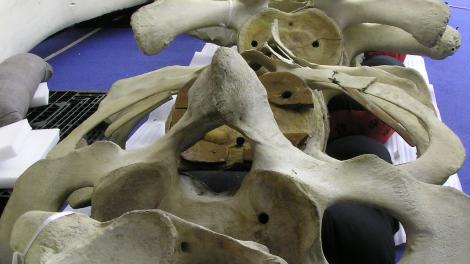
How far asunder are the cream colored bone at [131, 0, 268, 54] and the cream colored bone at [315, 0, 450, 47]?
0.75ft

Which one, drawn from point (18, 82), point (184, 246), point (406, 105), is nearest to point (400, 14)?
point (406, 105)

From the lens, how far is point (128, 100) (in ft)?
4.12

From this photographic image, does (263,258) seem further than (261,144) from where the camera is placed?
No

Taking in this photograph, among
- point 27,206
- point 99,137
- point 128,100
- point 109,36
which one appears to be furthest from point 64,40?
point 27,206

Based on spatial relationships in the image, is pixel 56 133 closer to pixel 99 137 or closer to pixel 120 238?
pixel 99 137

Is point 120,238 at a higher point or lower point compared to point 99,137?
higher

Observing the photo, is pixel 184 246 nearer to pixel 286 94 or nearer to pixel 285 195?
pixel 285 195

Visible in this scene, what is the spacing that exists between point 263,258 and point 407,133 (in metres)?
0.70

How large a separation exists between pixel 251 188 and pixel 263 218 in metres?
0.05

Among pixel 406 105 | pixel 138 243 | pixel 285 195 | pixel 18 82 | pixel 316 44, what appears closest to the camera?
pixel 138 243

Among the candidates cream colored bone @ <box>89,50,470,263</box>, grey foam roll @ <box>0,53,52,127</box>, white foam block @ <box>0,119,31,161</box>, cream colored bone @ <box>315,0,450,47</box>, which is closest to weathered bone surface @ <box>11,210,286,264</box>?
cream colored bone @ <box>89,50,470,263</box>

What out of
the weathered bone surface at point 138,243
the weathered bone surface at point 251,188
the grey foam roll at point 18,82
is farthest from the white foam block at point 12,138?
the weathered bone surface at point 138,243

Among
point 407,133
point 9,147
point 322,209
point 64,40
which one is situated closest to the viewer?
point 322,209

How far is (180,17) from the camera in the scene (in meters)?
1.57
